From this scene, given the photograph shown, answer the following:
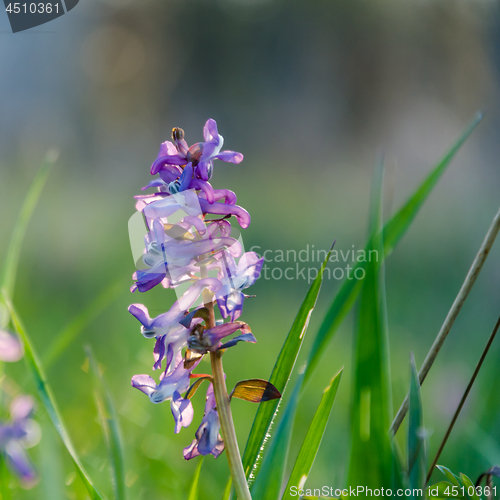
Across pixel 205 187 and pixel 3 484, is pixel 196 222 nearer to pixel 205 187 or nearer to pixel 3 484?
pixel 205 187

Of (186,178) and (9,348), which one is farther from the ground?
(186,178)

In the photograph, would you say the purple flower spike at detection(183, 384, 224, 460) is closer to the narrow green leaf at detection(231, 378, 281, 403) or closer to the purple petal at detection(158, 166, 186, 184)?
the narrow green leaf at detection(231, 378, 281, 403)

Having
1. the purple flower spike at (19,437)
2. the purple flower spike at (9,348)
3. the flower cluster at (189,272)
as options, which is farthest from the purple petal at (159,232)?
the purple flower spike at (19,437)

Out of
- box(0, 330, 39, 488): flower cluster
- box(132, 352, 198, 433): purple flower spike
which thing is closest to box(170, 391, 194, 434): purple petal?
box(132, 352, 198, 433): purple flower spike

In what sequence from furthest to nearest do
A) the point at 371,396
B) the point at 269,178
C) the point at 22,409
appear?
1. the point at 269,178
2. the point at 22,409
3. the point at 371,396

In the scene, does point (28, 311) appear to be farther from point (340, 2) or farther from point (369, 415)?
point (340, 2)

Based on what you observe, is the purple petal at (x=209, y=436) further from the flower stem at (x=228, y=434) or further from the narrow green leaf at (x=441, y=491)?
the narrow green leaf at (x=441, y=491)

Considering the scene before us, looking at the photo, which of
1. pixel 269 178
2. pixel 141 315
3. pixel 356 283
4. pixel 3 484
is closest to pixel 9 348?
pixel 3 484

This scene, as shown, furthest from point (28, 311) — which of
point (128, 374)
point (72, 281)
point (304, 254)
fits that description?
point (304, 254)
